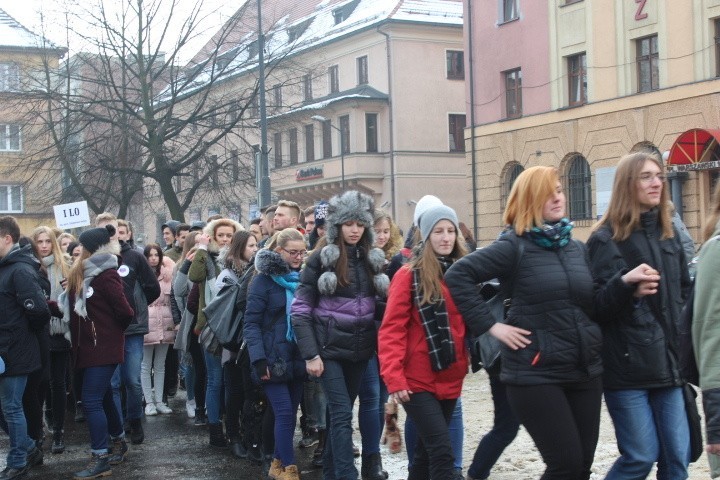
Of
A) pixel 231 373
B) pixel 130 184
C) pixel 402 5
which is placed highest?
pixel 402 5

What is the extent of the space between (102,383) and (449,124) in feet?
149

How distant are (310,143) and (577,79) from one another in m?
21.3

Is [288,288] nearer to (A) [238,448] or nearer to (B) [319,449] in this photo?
(B) [319,449]

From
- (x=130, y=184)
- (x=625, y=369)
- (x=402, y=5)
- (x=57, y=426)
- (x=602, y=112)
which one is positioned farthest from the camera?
(x=402, y=5)

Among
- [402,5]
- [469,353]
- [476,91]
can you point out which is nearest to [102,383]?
[469,353]

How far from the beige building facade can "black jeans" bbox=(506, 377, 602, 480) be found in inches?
974

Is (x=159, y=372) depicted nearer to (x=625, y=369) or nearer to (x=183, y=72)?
(x=625, y=369)

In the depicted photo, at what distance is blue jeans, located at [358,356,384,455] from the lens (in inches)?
301

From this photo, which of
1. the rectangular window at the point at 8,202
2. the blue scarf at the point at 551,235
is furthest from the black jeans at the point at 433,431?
the rectangular window at the point at 8,202

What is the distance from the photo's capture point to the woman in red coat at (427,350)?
5926 millimetres

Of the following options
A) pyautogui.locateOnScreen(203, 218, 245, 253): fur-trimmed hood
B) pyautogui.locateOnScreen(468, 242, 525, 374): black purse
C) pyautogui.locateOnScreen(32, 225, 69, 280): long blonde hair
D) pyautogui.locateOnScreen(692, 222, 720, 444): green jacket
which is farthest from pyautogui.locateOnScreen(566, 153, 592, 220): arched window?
pyautogui.locateOnScreen(692, 222, 720, 444): green jacket

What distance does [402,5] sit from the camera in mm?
51188

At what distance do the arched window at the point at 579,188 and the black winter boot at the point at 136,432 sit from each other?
2646 centimetres

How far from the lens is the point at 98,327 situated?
28.0ft
